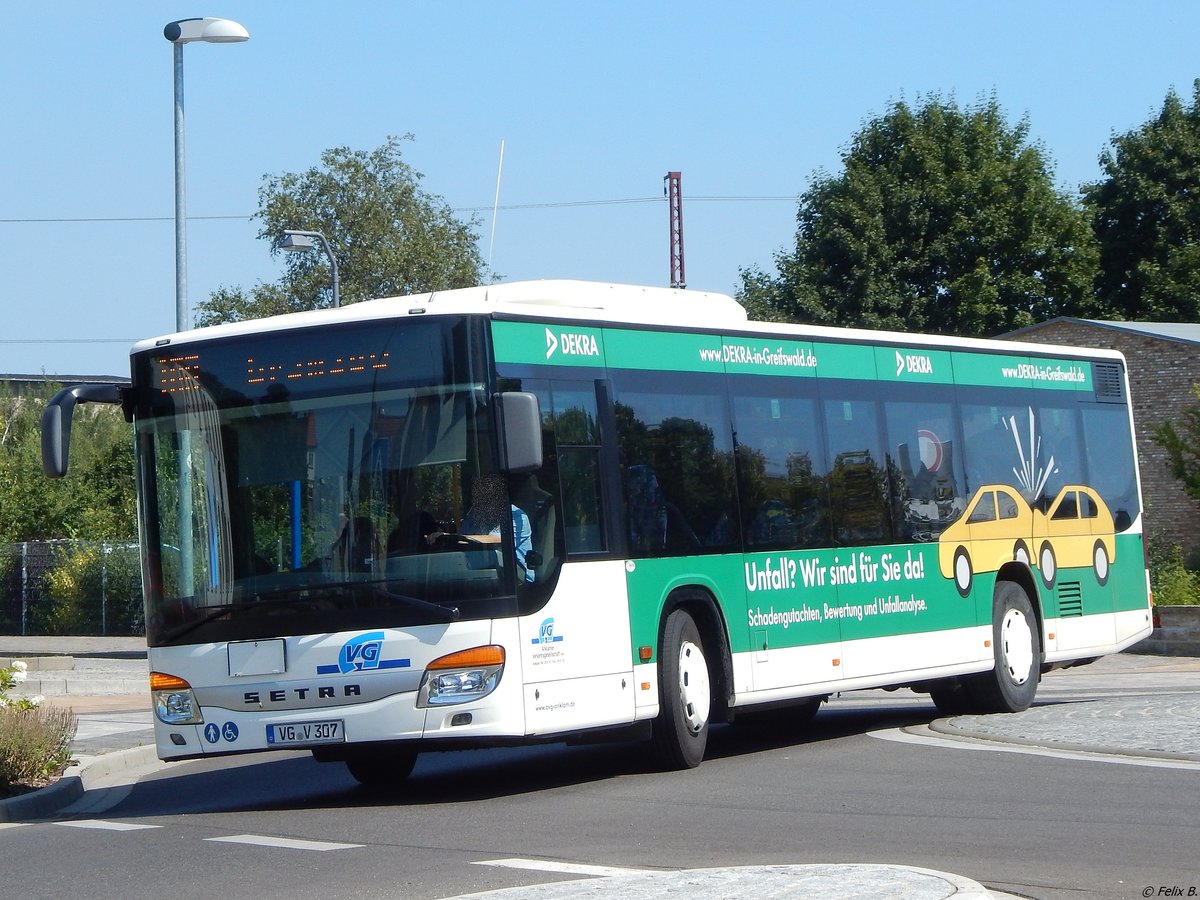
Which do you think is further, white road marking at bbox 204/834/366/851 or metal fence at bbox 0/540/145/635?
metal fence at bbox 0/540/145/635

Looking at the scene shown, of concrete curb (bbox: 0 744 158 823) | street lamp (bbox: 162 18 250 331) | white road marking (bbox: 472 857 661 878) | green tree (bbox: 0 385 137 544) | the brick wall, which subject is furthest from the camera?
green tree (bbox: 0 385 137 544)

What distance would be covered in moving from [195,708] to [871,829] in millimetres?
4429

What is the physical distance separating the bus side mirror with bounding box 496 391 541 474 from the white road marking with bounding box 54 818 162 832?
10.4 feet

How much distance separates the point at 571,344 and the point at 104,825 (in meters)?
4.29

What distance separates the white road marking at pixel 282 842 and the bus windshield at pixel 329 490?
139 centimetres

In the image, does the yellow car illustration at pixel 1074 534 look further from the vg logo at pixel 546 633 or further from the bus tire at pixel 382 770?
the vg logo at pixel 546 633

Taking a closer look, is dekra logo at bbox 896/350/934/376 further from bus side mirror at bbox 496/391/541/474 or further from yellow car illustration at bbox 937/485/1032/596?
bus side mirror at bbox 496/391/541/474

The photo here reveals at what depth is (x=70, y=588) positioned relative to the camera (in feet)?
131

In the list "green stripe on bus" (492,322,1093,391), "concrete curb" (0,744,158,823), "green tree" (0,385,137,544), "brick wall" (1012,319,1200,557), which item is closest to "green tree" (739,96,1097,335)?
"brick wall" (1012,319,1200,557)

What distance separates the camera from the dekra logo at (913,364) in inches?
623

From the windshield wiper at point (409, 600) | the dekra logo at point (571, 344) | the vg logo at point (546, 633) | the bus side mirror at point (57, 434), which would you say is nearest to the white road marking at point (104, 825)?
the windshield wiper at point (409, 600)

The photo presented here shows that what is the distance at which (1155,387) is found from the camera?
38906 millimetres

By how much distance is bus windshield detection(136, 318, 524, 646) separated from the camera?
36.4 feet

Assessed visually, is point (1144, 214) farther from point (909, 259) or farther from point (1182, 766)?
point (1182, 766)
